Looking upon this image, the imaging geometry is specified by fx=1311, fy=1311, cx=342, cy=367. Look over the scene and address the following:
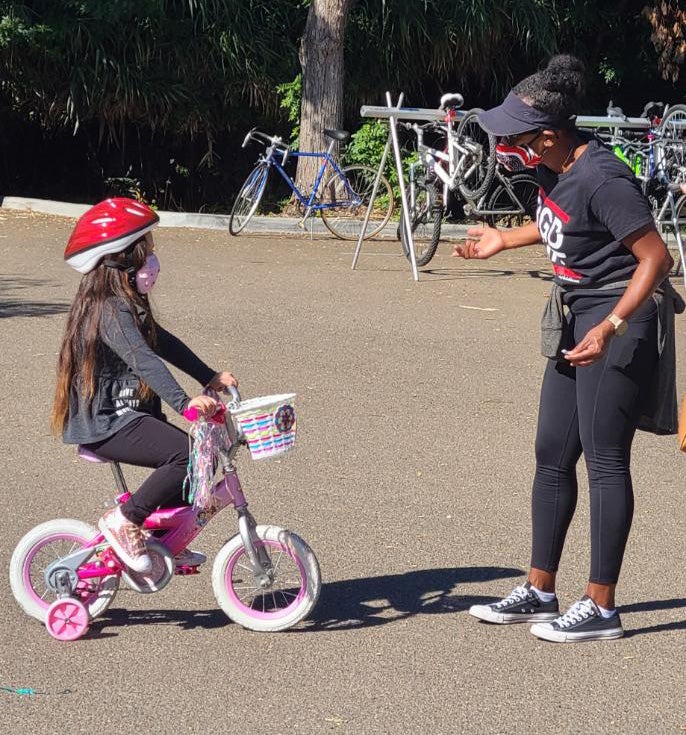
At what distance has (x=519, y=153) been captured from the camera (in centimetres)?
447

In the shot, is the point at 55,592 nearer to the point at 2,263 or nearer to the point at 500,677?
the point at 500,677

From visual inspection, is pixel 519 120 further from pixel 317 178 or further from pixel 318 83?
pixel 318 83

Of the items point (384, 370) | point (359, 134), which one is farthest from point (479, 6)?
point (384, 370)

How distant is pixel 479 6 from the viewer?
1755 cm

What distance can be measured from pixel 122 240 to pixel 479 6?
1413cm

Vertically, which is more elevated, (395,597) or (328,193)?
(328,193)

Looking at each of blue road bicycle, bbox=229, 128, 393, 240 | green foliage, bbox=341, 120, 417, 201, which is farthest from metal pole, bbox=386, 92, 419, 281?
green foliage, bbox=341, 120, 417, 201

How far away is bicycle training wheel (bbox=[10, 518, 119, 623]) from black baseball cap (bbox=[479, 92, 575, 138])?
1.97 meters

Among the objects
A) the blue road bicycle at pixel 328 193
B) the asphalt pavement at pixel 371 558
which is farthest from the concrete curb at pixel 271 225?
the asphalt pavement at pixel 371 558

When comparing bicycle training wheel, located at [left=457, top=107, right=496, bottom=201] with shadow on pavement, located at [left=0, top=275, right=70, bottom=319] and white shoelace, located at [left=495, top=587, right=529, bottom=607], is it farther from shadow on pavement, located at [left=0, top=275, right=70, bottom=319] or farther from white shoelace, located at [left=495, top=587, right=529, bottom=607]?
white shoelace, located at [left=495, top=587, right=529, bottom=607]

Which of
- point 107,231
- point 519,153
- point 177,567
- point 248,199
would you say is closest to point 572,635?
point 177,567

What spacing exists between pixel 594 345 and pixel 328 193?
39.5 feet

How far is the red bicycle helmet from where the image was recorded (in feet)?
14.3

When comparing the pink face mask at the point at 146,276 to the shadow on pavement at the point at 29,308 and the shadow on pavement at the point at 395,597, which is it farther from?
the shadow on pavement at the point at 29,308
